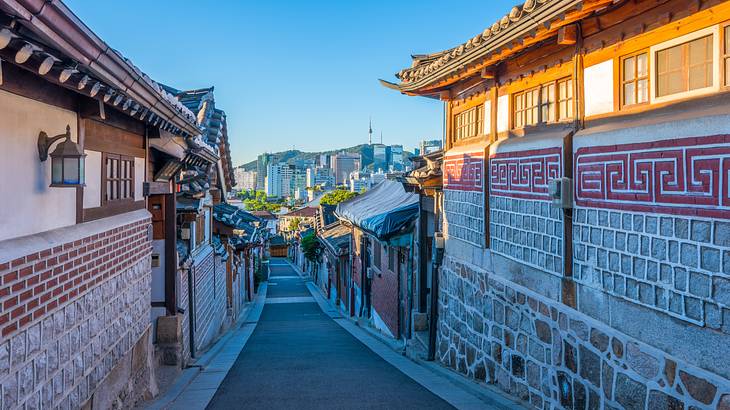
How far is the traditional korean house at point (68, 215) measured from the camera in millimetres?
4113

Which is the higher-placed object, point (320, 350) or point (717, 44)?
point (717, 44)

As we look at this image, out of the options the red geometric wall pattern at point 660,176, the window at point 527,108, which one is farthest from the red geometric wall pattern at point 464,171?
the red geometric wall pattern at point 660,176

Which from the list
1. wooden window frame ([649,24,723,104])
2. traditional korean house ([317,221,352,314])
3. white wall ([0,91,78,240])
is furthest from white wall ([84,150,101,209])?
traditional korean house ([317,221,352,314])

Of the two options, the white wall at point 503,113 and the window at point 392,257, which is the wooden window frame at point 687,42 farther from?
the window at point 392,257

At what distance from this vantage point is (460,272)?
36.0 feet

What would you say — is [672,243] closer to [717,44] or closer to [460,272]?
[717,44]

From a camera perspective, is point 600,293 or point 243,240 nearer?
point 600,293

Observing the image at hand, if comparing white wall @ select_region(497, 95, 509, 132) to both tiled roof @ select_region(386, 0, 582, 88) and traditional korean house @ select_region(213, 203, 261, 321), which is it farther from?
traditional korean house @ select_region(213, 203, 261, 321)

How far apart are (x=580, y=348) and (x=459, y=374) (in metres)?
4.52

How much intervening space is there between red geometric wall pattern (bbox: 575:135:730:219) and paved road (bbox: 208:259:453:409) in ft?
12.5

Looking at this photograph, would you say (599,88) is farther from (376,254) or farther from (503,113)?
(376,254)

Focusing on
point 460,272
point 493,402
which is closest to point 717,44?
point 493,402

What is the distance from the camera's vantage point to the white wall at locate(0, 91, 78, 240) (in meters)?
4.44

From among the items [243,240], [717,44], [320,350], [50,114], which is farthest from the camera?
[243,240]
